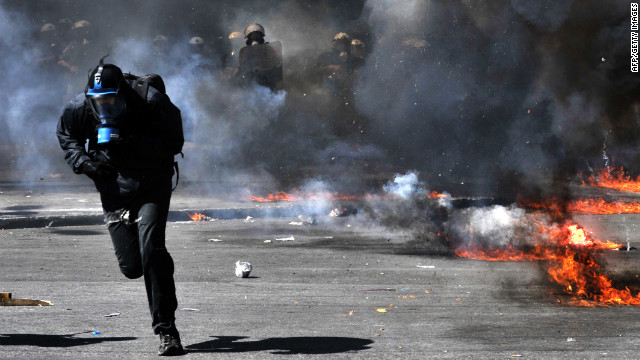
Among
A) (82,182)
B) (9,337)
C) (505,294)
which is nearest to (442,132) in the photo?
(82,182)

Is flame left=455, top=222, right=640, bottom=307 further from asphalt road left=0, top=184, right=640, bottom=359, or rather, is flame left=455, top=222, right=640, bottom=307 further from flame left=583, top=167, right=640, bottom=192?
flame left=583, top=167, right=640, bottom=192

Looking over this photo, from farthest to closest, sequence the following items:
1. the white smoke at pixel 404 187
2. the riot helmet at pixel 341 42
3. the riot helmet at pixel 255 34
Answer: the riot helmet at pixel 341 42 → the riot helmet at pixel 255 34 → the white smoke at pixel 404 187

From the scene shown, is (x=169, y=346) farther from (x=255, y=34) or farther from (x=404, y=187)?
(x=255, y=34)

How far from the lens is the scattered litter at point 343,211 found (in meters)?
17.3

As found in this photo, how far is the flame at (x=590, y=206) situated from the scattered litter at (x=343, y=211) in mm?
3088

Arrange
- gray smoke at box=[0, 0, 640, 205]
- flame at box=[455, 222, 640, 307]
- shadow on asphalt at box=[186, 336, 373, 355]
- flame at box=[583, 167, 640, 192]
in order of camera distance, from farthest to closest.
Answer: flame at box=[583, 167, 640, 192], gray smoke at box=[0, 0, 640, 205], flame at box=[455, 222, 640, 307], shadow on asphalt at box=[186, 336, 373, 355]

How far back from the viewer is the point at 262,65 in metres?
37.3

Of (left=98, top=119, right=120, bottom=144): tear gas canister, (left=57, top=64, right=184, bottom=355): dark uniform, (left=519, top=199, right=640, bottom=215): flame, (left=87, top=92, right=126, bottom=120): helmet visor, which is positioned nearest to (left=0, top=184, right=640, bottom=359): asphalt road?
(left=57, top=64, right=184, bottom=355): dark uniform

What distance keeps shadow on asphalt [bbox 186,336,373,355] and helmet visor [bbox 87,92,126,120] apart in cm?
Answer: 145

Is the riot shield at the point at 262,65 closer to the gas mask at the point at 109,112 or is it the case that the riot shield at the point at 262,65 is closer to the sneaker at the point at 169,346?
the gas mask at the point at 109,112

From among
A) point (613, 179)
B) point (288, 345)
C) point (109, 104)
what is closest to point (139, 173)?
point (109, 104)

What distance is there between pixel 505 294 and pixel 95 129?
410cm

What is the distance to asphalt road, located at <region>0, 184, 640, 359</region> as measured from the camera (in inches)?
236

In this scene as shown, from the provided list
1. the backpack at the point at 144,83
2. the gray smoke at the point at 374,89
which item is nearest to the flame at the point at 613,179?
the gray smoke at the point at 374,89
